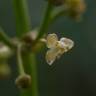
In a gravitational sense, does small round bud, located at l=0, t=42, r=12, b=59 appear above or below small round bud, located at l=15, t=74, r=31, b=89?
above

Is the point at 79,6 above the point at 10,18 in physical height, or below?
below

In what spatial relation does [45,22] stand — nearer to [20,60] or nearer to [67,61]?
[20,60]

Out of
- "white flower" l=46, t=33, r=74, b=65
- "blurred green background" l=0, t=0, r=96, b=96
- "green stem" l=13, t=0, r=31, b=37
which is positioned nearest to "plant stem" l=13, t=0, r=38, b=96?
"green stem" l=13, t=0, r=31, b=37

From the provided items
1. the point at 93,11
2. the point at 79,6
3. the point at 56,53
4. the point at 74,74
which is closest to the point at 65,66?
the point at 74,74

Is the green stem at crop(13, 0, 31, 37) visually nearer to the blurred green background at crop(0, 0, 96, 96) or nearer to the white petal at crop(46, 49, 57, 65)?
the white petal at crop(46, 49, 57, 65)

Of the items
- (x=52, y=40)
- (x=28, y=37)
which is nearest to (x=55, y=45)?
(x=52, y=40)

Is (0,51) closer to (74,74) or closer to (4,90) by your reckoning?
(4,90)

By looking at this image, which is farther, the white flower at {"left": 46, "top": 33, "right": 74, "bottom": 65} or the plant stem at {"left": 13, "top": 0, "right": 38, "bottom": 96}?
the plant stem at {"left": 13, "top": 0, "right": 38, "bottom": 96}

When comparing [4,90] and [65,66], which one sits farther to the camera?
[65,66]
